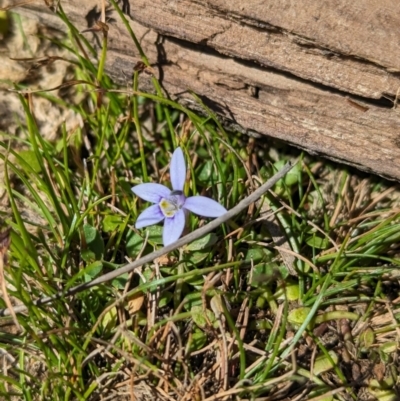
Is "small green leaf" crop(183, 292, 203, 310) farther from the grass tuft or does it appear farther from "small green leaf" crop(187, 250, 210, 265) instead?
"small green leaf" crop(187, 250, 210, 265)

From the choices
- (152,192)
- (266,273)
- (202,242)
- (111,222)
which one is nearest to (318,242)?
(266,273)

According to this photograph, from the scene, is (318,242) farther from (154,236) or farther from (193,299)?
(154,236)

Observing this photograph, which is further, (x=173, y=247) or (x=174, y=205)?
(x=174, y=205)

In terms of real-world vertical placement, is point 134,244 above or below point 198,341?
above

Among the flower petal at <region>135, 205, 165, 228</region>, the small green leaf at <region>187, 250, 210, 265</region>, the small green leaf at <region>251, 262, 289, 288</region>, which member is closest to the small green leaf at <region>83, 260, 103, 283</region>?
the flower petal at <region>135, 205, 165, 228</region>

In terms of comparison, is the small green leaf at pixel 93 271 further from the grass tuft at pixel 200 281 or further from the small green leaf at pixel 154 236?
the small green leaf at pixel 154 236

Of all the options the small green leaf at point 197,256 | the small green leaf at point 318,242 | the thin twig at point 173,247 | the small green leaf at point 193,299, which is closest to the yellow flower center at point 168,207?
the thin twig at point 173,247
